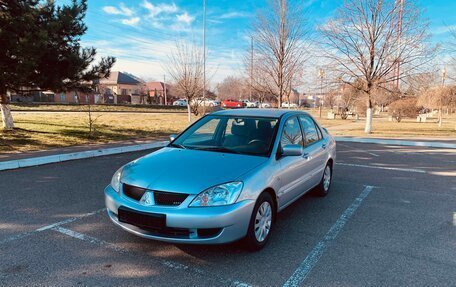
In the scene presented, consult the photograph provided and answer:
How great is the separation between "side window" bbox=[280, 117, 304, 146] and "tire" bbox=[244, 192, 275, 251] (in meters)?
0.90

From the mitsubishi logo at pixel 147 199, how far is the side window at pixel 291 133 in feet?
5.96

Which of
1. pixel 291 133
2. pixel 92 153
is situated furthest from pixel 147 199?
pixel 92 153

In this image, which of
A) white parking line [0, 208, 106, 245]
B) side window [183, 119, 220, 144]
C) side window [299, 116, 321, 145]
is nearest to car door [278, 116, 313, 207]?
side window [299, 116, 321, 145]

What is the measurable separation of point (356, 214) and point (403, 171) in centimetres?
387

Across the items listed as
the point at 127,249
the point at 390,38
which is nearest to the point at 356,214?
the point at 127,249

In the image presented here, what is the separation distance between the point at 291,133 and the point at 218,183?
1780 mm

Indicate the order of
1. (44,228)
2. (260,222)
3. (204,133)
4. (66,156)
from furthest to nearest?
1. (66,156)
2. (204,133)
3. (44,228)
4. (260,222)

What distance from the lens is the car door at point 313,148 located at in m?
4.80

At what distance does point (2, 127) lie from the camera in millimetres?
12359

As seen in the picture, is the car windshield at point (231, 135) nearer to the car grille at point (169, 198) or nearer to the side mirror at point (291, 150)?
the side mirror at point (291, 150)

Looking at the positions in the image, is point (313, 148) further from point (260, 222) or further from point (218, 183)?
point (218, 183)

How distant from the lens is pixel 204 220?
2.95 metres

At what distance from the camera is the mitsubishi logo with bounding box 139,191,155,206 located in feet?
10.1

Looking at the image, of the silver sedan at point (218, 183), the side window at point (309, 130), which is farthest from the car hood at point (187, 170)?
the side window at point (309, 130)
